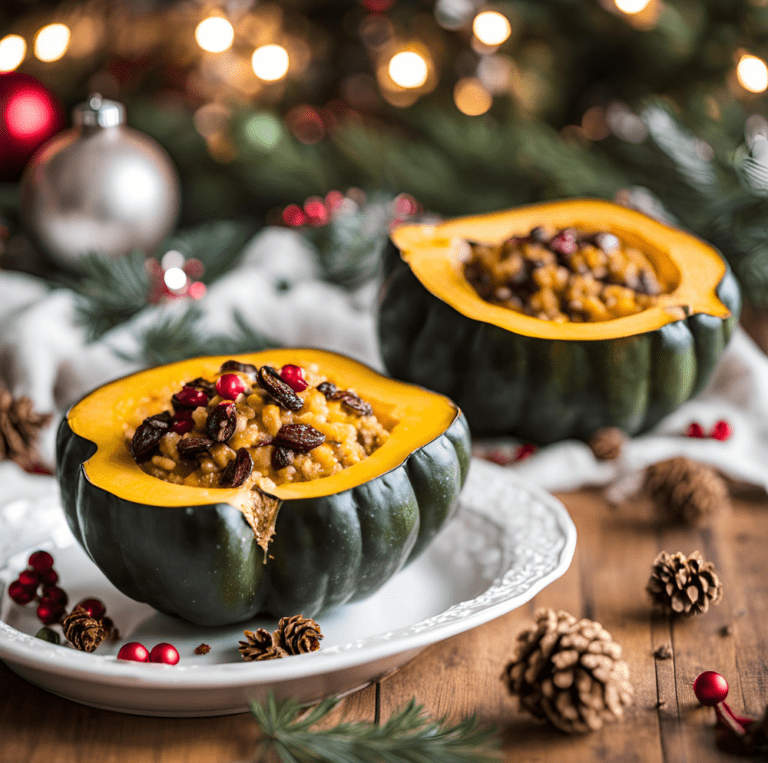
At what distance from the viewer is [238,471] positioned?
5.01 ft

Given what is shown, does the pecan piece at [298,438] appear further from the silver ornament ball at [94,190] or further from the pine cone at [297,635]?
the silver ornament ball at [94,190]

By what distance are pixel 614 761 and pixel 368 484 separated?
547 millimetres

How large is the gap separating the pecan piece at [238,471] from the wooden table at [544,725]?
365 millimetres

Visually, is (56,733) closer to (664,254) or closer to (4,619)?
(4,619)

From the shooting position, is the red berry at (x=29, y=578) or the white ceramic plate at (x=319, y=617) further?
the red berry at (x=29, y=578)

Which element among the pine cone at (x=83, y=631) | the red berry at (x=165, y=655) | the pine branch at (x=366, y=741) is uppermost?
the pine branch at (x=366, y=741)

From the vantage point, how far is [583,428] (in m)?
2.36

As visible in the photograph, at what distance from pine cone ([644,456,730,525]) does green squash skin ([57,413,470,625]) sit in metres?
0.70

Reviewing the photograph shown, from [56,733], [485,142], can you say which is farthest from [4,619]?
[485,142]

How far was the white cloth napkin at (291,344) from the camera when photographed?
2322 mm

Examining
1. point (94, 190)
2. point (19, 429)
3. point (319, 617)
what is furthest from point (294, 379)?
point (94, 190)

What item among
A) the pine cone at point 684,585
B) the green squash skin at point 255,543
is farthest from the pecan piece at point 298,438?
the pine cone at point 684,585

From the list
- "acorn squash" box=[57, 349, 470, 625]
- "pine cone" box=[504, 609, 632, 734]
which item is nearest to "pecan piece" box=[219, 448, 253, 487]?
"acorn squash" box=[57, 349, 470, 625]

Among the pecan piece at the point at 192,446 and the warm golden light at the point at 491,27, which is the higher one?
the warm golden light at the point at 491,27
